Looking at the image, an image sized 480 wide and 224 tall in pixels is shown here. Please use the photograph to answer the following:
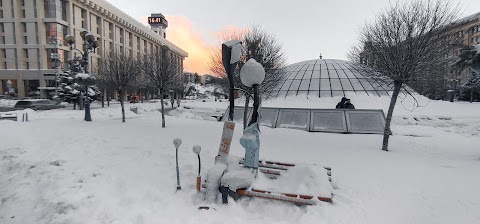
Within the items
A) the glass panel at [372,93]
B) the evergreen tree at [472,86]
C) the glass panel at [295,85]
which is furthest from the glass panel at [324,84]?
the evergreen tree at [472,86]

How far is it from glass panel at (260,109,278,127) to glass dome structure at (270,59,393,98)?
5.79m

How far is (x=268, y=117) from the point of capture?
52.0 ft

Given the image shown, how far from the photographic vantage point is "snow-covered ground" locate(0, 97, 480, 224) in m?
4.42

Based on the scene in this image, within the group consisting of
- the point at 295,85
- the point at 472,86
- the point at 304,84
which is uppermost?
the point at 472,86

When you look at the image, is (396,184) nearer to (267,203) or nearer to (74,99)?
(267,203)

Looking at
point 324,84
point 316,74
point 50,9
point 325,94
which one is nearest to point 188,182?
point 325,94

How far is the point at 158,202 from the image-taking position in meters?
4.81

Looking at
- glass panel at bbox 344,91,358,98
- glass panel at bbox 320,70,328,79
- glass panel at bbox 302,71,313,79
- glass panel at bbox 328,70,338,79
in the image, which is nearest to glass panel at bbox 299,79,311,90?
glass panel at bbox 302,71,313,79

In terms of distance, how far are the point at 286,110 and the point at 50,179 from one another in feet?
40.4

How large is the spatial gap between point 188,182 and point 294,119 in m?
10.3

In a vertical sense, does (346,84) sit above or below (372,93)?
above

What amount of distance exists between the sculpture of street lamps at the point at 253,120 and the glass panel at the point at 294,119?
9159 millimetres

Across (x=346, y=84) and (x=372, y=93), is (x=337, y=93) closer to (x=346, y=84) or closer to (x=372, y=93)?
(x=346, y=84)

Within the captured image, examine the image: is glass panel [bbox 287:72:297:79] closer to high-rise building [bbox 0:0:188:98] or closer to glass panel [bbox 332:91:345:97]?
glass panel [bbox 332:91:345:97]
